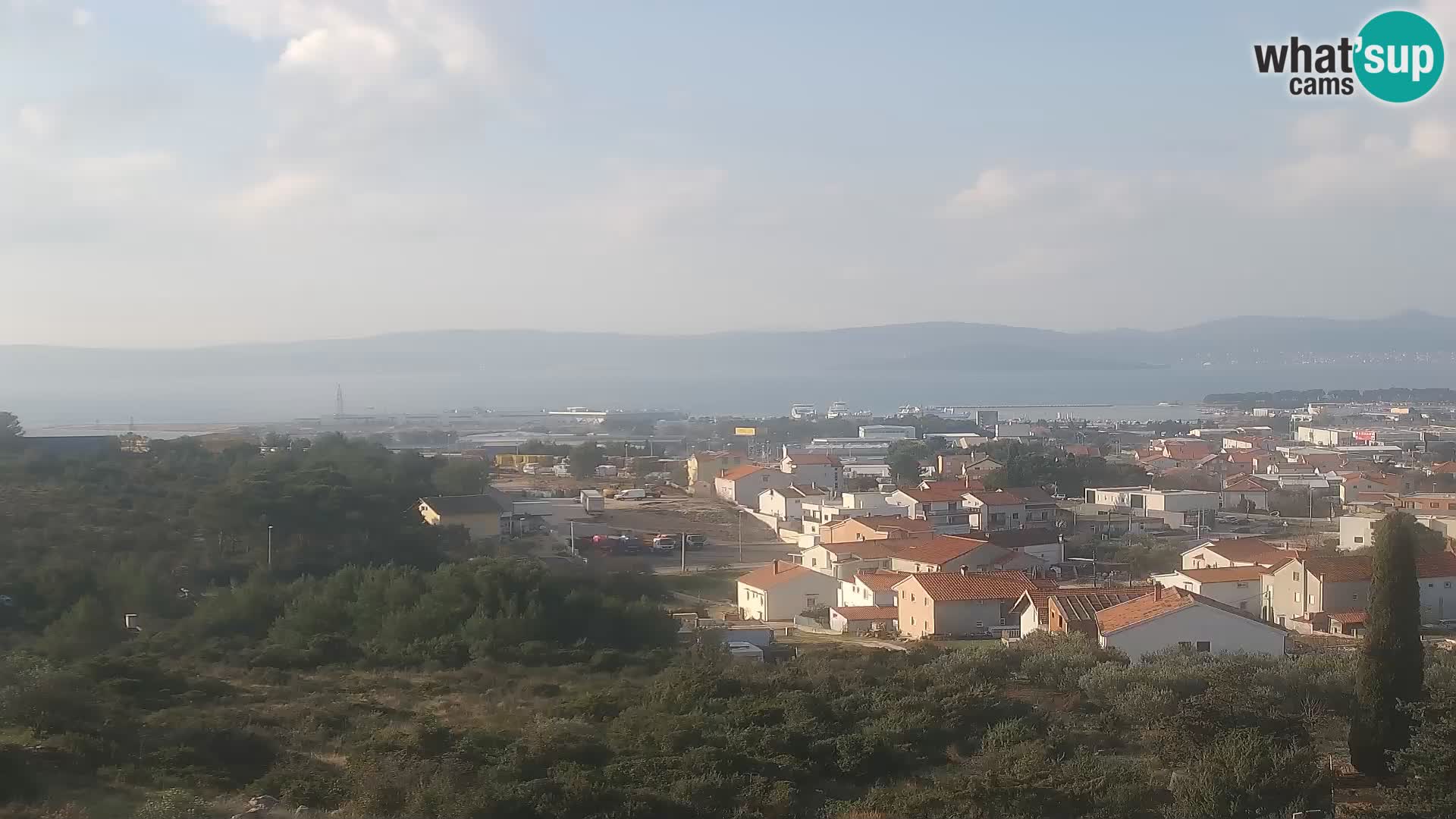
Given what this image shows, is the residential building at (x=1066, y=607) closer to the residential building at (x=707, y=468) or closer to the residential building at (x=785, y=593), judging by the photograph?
the residential building at (x=785, y=593)

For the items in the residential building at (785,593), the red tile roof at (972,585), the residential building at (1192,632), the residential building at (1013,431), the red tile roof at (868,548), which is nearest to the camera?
the residential building at (1192,632)

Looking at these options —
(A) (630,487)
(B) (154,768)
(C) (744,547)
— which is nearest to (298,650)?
(B) (154,768)

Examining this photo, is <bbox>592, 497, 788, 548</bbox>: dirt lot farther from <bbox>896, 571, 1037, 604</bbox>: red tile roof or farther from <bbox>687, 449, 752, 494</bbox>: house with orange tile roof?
<bbox>896, 571, 1037, 604</bbox>: red tile roof

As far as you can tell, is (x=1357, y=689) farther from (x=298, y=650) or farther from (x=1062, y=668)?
(x=298, y=650)

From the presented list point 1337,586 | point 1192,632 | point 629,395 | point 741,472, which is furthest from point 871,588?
point 629,395

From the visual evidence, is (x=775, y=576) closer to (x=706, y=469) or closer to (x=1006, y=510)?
(x=1006, y=510)

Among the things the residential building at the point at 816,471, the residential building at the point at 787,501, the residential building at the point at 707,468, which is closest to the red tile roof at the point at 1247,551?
the residential building at the point at 787,501
